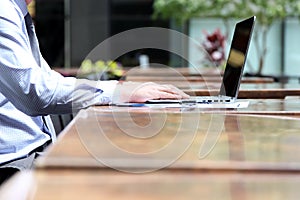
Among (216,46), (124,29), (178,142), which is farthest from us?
(124,29)

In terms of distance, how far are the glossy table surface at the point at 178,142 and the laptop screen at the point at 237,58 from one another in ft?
1.78

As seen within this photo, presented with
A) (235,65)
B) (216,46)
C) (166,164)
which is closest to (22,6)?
(235,65)

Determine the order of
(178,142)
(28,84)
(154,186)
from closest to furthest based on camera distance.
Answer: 1. (154,186)
2. (178,142)
3. (28,84)

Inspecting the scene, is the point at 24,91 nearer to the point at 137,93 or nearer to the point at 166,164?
the point at 137,93

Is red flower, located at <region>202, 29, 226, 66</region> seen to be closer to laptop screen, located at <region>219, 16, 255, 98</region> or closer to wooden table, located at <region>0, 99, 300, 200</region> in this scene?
laptop screen, located at <region>219, 16, 255, 98</region>

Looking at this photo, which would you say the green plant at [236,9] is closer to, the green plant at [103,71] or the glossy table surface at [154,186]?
the green plant at [103,71]

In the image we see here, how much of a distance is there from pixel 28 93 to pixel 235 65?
2.96 ft

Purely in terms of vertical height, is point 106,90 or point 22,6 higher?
point 22,6

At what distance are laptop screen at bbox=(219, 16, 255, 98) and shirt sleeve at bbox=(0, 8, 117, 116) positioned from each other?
1.89ft

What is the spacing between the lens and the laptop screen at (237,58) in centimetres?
218

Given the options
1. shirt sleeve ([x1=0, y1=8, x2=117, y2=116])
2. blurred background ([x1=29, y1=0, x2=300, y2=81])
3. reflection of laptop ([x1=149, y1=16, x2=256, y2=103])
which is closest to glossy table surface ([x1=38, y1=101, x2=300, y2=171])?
shirt sleeve ([x1=0, y1=8, x2=117, y2=116])

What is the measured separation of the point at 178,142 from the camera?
108cm

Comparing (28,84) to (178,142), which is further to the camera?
(28,84)

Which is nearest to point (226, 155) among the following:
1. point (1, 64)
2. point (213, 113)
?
point (213, 113)
